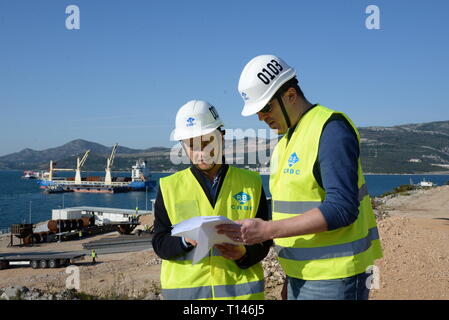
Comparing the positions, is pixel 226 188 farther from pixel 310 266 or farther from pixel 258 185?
pixel 310 266

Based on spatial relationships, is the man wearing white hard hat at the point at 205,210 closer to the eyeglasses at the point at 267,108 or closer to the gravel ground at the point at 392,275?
the eyeglasses at the point at 267,108

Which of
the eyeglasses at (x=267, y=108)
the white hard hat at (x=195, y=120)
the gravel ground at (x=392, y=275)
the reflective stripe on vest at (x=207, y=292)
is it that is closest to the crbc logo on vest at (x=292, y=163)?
the eyeglasses at (x=267, y=108)

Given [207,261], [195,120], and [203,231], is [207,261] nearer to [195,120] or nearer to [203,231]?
[203,231]

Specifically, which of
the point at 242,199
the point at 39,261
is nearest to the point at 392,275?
the point at 242,199

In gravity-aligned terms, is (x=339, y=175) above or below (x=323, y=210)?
above

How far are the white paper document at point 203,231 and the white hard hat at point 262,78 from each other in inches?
25.0

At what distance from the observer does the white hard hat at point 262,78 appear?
228 centimetres

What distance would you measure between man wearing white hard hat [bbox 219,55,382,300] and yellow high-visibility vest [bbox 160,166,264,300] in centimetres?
27

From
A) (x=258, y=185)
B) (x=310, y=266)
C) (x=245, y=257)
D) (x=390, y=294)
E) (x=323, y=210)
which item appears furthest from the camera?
Result: (x=390, y=294)

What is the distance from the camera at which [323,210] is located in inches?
74.6

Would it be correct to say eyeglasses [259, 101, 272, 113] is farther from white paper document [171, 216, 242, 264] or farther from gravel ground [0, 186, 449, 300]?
gravel ground [0, 186, 449, 300]

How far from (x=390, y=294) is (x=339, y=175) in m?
7.64
